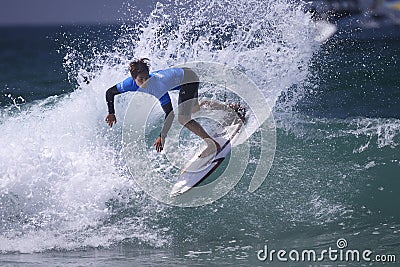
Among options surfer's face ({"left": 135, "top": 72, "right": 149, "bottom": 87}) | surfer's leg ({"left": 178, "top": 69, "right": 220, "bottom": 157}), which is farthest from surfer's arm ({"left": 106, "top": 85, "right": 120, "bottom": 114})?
surfer's leg ({"left": 178, "top": 69, "right": 220, "bottom": 157})

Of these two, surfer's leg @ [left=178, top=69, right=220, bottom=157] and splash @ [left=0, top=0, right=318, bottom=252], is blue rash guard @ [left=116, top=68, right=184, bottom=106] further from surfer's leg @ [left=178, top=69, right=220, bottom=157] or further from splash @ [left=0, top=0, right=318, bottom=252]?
splash @ [left=0, top=0, right=318, bottom=252]

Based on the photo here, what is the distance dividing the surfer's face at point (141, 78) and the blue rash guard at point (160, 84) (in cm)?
5

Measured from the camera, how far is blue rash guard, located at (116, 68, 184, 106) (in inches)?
283

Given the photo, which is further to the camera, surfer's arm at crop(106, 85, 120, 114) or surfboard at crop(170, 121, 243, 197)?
surfboard at crop(170, 121, 243, 197)

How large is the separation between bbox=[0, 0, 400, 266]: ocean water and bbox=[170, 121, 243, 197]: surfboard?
306 millimetres

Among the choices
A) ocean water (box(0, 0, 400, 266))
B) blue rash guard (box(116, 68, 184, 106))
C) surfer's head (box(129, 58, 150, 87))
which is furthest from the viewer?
blue rash guard (box(116, 68, 184, 106))

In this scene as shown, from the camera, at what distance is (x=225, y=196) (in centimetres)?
748

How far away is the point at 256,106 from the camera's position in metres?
8.73

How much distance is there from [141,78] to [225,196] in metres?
1.53

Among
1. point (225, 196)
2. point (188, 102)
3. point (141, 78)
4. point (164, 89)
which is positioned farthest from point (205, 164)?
point (141, 78)

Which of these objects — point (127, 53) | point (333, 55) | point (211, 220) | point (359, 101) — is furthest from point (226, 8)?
point (333, 55)

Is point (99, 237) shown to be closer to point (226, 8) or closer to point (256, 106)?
point (256, 106)

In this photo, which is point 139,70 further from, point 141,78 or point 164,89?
point 164,89

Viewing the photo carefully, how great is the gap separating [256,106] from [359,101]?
12.0 feet
